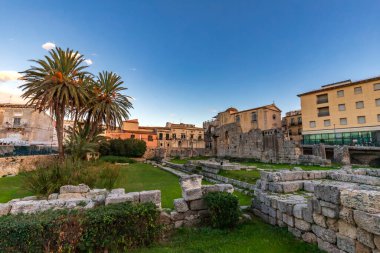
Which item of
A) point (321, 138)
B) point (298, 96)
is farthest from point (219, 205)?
point (298, 96)

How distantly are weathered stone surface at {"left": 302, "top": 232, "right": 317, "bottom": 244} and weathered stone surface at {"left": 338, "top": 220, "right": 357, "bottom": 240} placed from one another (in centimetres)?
76

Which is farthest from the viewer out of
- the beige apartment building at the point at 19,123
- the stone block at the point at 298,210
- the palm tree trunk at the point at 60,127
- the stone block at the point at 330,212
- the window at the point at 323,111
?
the beige apartment building at the point at 19,123

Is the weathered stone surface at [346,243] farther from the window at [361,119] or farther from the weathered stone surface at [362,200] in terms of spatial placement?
the window at [361,119]

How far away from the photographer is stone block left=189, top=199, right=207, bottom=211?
5.73m

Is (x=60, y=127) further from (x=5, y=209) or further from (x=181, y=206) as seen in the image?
(x=181, y=206)

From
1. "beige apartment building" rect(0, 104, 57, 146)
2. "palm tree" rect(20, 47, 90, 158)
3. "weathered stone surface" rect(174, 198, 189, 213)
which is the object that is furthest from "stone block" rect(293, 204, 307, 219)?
"beige apartment building" rect(0, 104, 57, 146)

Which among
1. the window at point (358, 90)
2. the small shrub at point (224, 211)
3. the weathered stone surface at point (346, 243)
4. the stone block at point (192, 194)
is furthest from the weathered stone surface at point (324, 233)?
the window at point (358, 90)

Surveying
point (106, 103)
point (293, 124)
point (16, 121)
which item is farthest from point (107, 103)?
point (293, 124)

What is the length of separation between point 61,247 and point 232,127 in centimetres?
3001

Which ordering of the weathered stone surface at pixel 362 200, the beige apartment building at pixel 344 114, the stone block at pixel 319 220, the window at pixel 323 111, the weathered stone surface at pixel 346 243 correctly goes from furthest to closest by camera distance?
the window at pixel 323 111 → the beige apartment building at pixel 344 114 → the stone block at pixel 319 220 → the weathered stone surface at pixel 346 243 → the weathered stone surface at pixel 362 200

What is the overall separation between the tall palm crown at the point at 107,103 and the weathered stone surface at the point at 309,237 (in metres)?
22.6

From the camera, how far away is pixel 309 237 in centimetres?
456

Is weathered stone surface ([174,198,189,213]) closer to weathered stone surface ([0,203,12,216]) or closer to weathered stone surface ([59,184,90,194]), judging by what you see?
weathered stone surface ([59,184,90,194])

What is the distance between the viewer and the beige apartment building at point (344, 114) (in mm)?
27906
